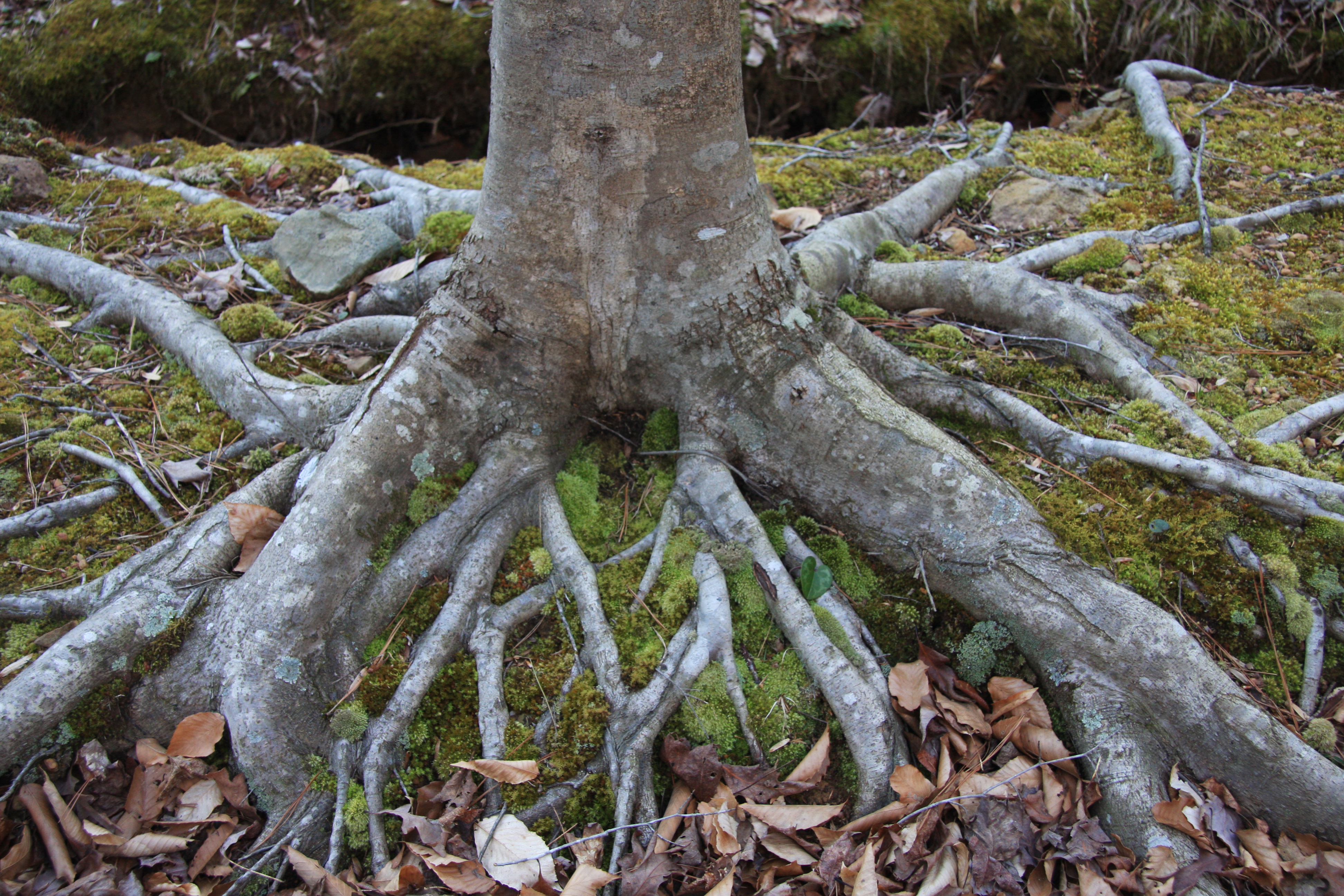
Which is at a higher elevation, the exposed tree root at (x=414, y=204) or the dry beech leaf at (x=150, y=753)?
the exposed tree root at (x=414, y=204)

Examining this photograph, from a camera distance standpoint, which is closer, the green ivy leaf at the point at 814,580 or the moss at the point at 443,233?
the green ivy leaf at the point at 814,580

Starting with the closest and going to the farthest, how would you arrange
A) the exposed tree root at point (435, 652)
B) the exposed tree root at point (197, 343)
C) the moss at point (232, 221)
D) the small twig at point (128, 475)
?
the exposed tree root at point (435, 652) → the small twig at point (128, 475) → the exposed tree root at point (197, 343) → the moss at point (232, 221)

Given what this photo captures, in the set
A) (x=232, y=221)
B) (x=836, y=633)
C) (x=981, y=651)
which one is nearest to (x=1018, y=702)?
(x=981, y=651)

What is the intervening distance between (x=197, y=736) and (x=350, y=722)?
1.73ft

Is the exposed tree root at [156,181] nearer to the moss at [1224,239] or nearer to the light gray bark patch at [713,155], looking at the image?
the light gray bark patch at [713,155]

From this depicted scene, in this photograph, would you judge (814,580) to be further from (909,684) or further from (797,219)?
(797,219)

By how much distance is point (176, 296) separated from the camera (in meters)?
4.37

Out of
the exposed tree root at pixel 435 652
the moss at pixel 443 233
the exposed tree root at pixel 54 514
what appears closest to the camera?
the exposed tree root at pixel 435 652

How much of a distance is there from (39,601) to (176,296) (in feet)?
7.03

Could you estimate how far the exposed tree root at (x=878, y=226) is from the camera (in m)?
4.08

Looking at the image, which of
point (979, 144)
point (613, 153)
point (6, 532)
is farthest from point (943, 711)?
point (979, 144)

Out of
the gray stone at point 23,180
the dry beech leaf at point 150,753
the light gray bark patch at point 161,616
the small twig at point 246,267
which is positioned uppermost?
the gray stone at point 23,180

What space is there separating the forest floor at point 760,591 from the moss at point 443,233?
0.09ft

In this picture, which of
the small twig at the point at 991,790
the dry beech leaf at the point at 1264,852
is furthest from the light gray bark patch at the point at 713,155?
the dry beech leaf at the point at 1264,852
